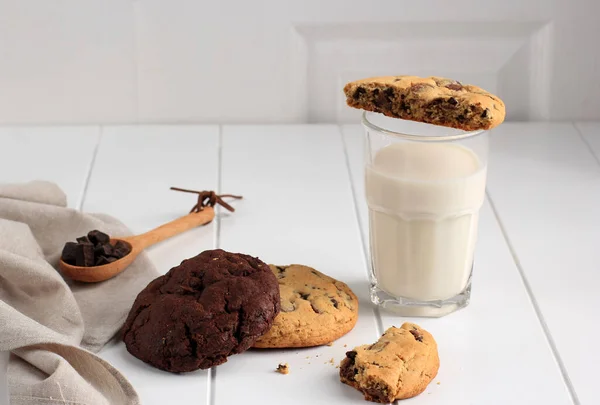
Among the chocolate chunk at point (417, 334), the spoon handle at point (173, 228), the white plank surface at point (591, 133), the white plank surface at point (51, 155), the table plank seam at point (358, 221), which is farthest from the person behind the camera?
the white plank surface at point (591, 133)

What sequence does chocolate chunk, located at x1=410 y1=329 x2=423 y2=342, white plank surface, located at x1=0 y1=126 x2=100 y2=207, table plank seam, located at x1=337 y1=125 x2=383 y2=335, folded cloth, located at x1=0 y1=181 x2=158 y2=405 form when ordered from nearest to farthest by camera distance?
folded cloth, located at x1=0 y1=181 x2=158 y2=405, chocolate chunk, located at x1=410 y1=329 x2=423 y2=342, table plank seam, located at x1=337 y1=125 x2=383 y2=335, white plank surface, located at x1=0 y1=126 x2=100 y2=207

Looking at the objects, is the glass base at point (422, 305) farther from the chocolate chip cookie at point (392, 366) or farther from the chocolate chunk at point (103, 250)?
the chocolate chunk at point (103, 250)

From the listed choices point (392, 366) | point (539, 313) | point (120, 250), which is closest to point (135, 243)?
point (120, 250)

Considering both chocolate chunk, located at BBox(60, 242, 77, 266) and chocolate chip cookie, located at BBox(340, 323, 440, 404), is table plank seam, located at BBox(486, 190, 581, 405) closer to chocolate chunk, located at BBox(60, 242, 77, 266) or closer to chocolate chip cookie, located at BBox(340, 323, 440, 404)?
chocolate chip cookie, located at BBox(340, 323, 440, 404)

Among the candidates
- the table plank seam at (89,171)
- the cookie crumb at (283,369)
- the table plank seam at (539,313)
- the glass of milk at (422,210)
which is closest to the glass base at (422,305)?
the glass of milk at (422,210)

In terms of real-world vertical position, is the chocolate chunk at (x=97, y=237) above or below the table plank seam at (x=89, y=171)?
above

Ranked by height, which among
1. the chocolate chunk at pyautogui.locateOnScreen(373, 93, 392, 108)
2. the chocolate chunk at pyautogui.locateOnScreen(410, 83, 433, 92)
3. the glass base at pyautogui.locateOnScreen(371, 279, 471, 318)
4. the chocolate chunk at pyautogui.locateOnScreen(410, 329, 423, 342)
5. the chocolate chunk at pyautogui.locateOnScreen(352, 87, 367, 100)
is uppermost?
the chocolate chunk at pyautogui.locateOnScreen(410, 83, 433, 92)

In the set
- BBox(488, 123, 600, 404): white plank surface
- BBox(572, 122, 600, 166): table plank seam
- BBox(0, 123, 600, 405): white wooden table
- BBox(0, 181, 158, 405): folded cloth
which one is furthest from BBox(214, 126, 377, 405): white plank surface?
BBox(572, 122, 600, 166): table plank seam
